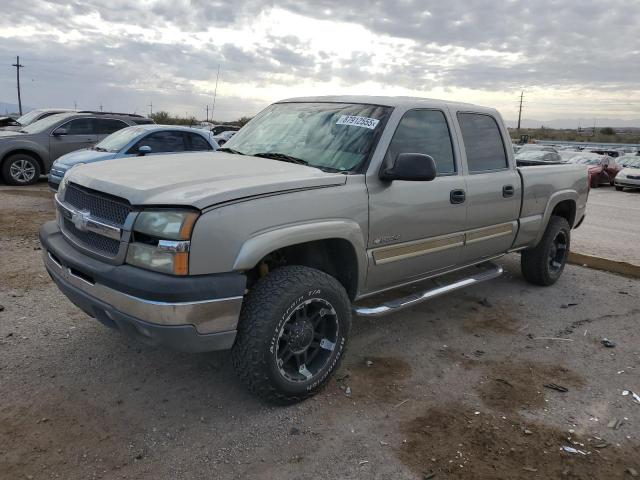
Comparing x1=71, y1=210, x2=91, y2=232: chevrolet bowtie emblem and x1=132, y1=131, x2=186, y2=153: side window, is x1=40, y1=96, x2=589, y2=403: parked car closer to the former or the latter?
x1=71, y1=210, x2=91, y2=232: chevrolet bowtie emblem

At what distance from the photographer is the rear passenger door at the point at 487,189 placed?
4.64 m

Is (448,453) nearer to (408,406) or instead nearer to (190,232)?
(408,406)

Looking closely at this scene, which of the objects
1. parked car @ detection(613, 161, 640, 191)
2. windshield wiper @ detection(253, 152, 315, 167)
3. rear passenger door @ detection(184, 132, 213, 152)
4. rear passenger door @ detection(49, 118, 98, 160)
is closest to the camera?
windshield wiper @ detection(253, 152, 315, 167)

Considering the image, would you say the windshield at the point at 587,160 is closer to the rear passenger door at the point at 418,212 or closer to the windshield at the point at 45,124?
the windshield at the point at 45,124

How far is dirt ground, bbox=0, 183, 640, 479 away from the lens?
9.32 ft

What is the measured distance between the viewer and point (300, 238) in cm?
320

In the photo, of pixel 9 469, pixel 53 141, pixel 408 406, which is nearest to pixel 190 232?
pixel 9 469

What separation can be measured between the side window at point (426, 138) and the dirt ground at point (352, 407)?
1.50m

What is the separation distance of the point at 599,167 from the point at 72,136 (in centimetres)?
1954

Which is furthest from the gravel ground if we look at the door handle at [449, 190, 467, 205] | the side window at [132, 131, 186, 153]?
the side window at [132, 131, 186, 153]

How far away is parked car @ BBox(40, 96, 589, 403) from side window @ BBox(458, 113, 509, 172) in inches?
0.7

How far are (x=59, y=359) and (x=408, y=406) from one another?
8.00 ft

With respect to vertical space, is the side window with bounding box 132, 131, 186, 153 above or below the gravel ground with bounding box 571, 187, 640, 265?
above

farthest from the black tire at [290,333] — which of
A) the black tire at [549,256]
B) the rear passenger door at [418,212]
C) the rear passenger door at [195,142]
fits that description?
the rear passenger door at [195,142]
